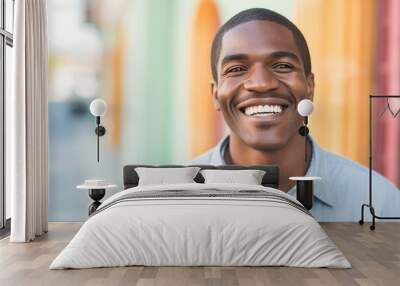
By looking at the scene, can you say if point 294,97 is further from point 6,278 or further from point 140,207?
point 6,278

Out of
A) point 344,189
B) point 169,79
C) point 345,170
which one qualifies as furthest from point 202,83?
point 344,189

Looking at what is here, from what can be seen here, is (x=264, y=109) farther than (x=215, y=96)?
No

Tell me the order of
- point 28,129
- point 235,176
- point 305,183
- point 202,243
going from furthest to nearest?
point 305,183 < point 235,176 < point 28,129 < point 202,243

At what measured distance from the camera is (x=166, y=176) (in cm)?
676

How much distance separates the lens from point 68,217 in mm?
7504

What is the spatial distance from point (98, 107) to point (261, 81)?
204cm

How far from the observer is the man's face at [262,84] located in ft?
23.9

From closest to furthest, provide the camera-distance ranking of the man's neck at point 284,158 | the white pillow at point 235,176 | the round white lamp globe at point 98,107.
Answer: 1. the white pillow at point 235,176
2. the round white lamp globe at point 98,107
3. the man's neck at point 284,158

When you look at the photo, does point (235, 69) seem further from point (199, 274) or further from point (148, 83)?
point (199, 274)

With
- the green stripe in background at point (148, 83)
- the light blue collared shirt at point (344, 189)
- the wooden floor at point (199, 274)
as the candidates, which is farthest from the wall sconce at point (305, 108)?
the wooden floor at point (199, 274)

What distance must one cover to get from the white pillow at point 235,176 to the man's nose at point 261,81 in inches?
42.9

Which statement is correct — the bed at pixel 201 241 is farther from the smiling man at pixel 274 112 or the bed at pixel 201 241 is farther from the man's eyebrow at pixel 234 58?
the man's eyebrow at pixel 234 58

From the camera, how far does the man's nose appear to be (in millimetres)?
7266

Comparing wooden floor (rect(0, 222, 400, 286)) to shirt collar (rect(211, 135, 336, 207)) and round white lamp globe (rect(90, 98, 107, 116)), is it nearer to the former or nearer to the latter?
shirt collar (rect(211, 135, 336, 207))
